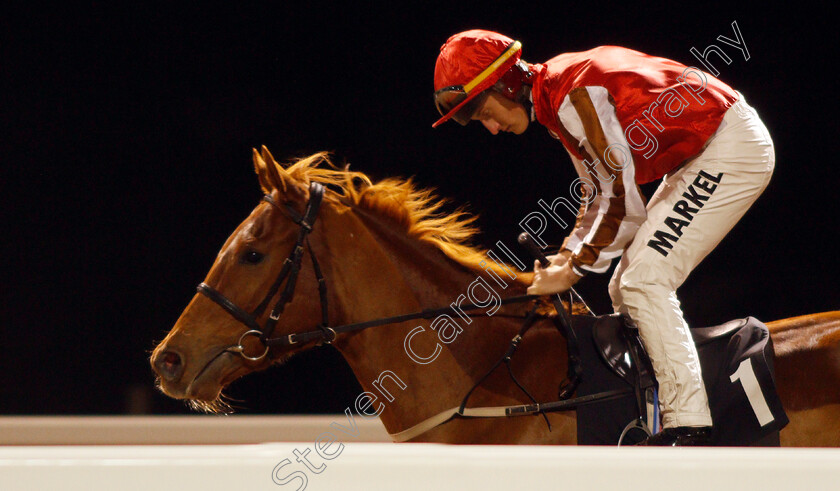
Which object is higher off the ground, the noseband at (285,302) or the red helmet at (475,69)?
the red helmet at (475,69)

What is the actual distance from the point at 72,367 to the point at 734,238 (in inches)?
165

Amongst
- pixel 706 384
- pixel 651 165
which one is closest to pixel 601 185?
pixel 651 165

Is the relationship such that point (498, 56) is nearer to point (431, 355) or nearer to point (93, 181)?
point (431, 355)

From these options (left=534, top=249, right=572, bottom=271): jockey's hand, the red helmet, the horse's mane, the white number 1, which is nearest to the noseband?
the horse's mane

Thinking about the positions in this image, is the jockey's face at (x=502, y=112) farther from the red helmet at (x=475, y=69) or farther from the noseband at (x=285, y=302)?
the noseband at (x=285, y=302)

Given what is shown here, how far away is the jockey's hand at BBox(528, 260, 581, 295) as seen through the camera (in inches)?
63.2

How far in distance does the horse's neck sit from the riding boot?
1.43ft

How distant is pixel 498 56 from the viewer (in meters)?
1.70

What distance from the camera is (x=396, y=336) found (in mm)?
1662

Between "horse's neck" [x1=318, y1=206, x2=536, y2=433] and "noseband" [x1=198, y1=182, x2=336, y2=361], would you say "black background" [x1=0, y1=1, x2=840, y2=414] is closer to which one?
"horse's neck" [x1=318, y1=206, x2=536, y2=433]

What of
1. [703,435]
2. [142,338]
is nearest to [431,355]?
[703,435]

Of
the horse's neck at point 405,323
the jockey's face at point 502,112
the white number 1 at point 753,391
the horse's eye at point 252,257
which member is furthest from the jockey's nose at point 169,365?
the white number 1 at point 753,391

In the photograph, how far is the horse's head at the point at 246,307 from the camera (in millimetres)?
1625

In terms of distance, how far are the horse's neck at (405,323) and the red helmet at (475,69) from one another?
1.32ft
